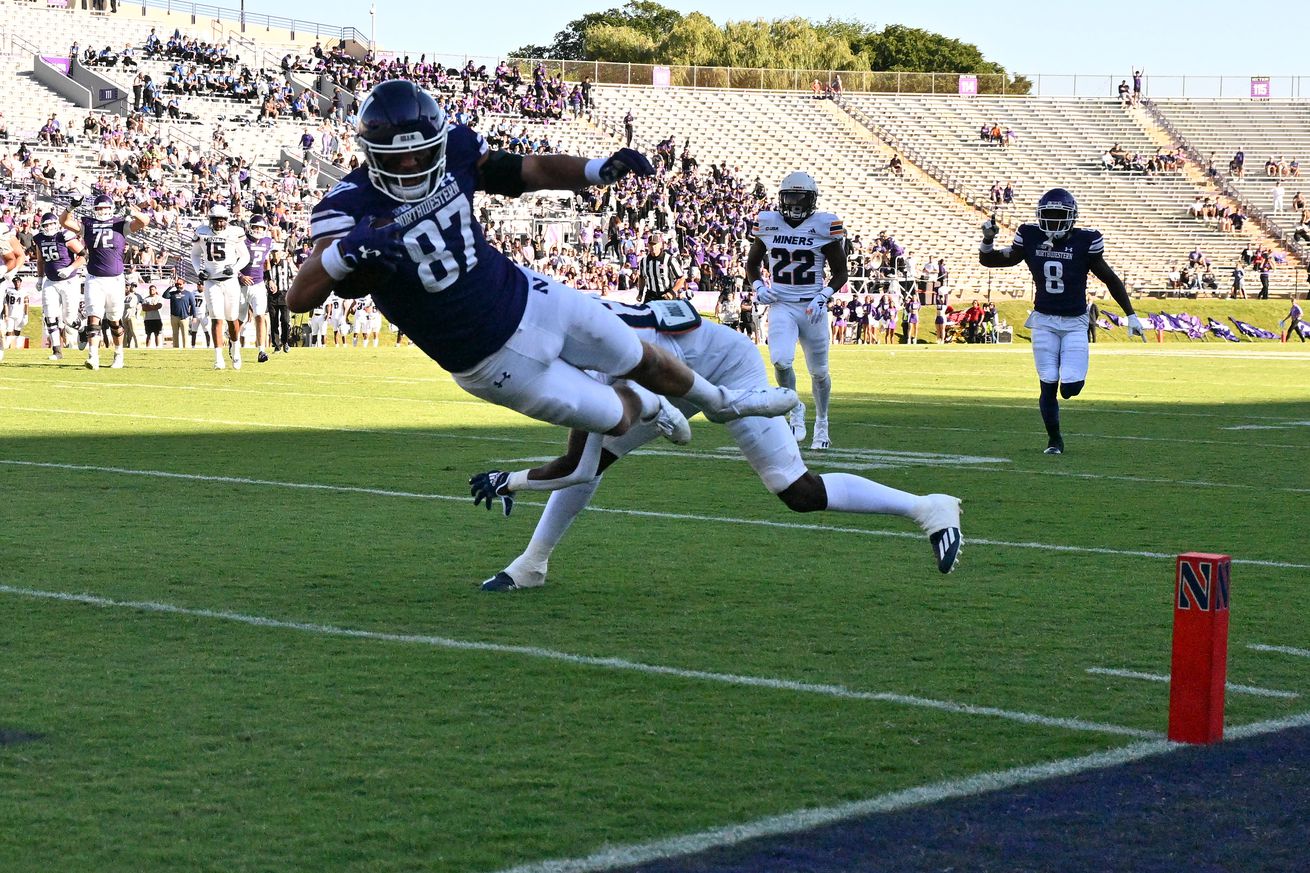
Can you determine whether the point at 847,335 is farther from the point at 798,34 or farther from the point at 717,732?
the point at 798,34

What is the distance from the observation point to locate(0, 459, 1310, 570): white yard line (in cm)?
Result: 768

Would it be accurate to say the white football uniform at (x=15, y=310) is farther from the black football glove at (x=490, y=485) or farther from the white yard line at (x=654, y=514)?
the black football glove at (x=490, y=485)

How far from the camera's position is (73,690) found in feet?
15.9

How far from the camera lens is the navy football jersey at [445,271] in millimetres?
5523

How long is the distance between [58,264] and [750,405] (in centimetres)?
1618

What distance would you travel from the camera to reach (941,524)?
6312 mm

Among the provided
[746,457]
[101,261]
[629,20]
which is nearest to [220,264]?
[101,261]

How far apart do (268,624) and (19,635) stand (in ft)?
2.50

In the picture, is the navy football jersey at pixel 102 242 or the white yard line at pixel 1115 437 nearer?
the white yard line at pixel 1115 437

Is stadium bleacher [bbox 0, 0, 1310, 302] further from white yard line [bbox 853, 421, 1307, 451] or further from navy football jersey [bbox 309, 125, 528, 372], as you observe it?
navy football jersey [bbox 309, 125, 528, 372]

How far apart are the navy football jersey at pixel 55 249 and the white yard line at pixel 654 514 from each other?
32.8 feet

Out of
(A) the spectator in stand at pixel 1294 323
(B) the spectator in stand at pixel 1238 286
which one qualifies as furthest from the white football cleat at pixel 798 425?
(B) the spectator in stand at pixel 1238 286

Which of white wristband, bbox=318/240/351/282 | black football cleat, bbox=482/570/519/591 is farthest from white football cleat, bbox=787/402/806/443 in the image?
white wristband, bbox=318/240/351/282

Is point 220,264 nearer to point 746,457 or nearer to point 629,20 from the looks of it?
point 746,457
